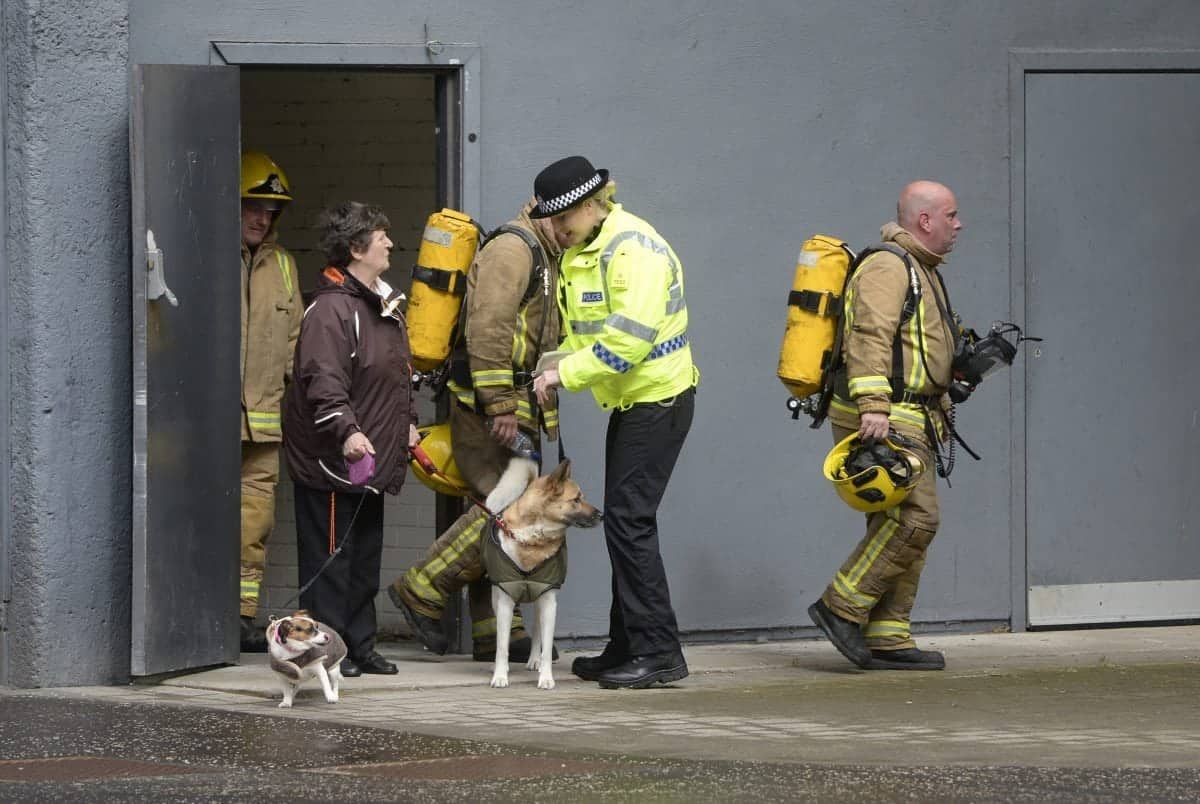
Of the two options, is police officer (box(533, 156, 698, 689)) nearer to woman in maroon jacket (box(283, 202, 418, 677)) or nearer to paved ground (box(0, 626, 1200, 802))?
paved ground (box(0, 626, 1200, 802))

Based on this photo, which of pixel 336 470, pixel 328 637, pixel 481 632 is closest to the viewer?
pixel 328 637

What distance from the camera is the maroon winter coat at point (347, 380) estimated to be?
8562mm

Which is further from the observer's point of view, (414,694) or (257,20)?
(257,20)

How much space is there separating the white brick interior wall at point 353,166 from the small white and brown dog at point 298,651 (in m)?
2.57

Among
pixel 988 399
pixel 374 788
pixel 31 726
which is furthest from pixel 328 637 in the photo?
pixel 988 399

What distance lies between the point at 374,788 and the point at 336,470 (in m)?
2.34

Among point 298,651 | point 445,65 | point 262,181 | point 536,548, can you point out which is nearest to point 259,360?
point 262,181

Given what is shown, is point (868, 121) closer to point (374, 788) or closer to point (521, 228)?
point (521, 228)

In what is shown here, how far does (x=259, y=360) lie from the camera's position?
32.4 ft

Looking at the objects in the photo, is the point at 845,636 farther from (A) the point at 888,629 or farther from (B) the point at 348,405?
(B) the point at 348,405

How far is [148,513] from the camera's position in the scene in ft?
28.0

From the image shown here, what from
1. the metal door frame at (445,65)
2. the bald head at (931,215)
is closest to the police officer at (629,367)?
the metal door frame at (445,65)

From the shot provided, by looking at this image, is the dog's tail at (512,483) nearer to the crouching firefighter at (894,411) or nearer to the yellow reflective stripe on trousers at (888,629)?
the crouching firefighter at (894,411)

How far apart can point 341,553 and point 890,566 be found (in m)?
2.26
